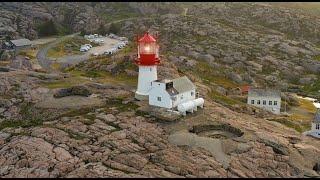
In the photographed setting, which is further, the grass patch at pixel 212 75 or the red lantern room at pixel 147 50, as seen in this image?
the grass patch at pixel 212 75

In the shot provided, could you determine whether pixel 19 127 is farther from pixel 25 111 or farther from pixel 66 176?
pixel 66 176

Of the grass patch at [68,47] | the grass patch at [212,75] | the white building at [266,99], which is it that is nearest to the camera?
the white building at [266,99]

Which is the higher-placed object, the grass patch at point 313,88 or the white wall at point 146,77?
the white wall at point 146,77

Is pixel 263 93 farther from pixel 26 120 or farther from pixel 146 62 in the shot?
pixel 26 120

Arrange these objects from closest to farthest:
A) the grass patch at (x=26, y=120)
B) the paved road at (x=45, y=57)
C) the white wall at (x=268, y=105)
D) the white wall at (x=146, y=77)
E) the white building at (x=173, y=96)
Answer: the grass patch at (x=26, y=120) < the white building at (x=173, y=96) < the white wall at (x=146, y=77) < the white wall at (x=268, y=105) < the paved road at (x=45, y=57)

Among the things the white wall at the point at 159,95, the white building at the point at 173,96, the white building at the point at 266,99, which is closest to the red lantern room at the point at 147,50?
the white building at the point at 173,96

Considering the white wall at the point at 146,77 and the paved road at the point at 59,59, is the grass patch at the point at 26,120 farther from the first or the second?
the paved road at the point at 59,59

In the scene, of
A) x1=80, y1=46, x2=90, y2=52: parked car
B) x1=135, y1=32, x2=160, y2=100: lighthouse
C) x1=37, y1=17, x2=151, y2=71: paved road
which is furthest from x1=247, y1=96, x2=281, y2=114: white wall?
x1=80, y1=46, x2=90, y2=52: parked car

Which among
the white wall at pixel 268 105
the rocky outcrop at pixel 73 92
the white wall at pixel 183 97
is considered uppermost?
the white wall at pixel 183 97
